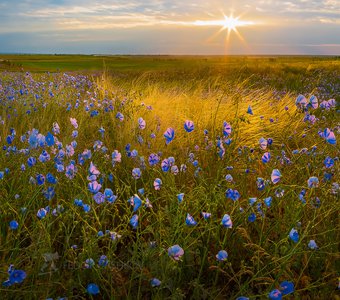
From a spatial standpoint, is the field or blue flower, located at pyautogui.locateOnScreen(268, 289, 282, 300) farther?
the field

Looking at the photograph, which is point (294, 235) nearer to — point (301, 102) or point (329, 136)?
point (329, 136)

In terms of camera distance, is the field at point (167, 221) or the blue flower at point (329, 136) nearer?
the field at point (167, 221)

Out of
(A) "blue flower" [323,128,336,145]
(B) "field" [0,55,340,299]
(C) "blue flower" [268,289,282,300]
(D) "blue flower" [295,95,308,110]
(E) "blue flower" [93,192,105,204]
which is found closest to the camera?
(C) "blue flower" [268,289,282,300]

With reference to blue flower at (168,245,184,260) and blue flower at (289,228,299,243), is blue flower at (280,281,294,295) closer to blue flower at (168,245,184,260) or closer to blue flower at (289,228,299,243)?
blue flower at (289,228,299,243)

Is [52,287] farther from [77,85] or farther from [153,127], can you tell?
[77,85]

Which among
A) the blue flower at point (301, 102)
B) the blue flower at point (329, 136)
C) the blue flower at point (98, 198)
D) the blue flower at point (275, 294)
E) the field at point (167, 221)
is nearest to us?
the blue flower at point (275, 294)

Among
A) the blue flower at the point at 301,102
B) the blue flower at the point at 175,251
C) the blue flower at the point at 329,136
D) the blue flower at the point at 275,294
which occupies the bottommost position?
the blue flower at the point at 275,294

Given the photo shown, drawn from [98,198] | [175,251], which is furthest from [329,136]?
[98,198]

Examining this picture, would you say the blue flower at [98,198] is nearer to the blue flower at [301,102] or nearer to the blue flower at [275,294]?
the blue flower at [275,294]

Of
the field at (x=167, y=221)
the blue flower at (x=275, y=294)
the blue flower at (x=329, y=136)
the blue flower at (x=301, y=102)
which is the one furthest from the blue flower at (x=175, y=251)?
the blue flower at (x=301, y=102)

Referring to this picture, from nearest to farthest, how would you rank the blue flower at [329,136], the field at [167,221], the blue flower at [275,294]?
the blue flower at [275,294] → the field at [167,221] → the blue flower at [329,136]

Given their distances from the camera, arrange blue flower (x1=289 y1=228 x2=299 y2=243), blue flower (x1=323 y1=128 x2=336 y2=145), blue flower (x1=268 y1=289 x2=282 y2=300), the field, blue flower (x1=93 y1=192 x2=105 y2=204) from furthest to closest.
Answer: blue flower (x1=323 y1=128 x2=336 y2=145)
blue flower (x1=93 y1=192 x2=105 y2=204)
the field
blue flower (x1=289 y1=228 x2=299 y2=243)
blue flower (x1=268 y1=289 x2=282 y2=300)

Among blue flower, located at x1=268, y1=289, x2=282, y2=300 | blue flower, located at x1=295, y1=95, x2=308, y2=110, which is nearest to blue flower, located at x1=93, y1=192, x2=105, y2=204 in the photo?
blue flower, located at x1=268, y1=289, x2=282, y2=300

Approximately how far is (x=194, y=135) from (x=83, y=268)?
2594 mm
